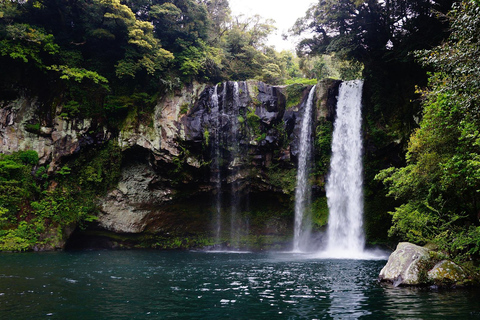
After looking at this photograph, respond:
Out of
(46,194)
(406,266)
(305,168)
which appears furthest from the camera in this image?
(305,168)

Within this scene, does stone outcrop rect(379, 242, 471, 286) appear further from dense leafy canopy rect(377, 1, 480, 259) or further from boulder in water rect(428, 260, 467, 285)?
dense leafy canopy rect(377, 1, 480, 259)

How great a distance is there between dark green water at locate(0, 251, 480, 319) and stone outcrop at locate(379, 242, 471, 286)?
44 cm

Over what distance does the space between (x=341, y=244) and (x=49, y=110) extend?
1904cm

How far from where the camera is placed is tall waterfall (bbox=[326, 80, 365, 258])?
1866cm

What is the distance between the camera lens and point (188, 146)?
67.1ft

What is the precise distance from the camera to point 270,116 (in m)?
20.8

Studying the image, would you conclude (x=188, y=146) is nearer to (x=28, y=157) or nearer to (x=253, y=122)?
(x=253, y=122)

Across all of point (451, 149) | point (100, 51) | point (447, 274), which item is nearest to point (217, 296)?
point (447, 274)

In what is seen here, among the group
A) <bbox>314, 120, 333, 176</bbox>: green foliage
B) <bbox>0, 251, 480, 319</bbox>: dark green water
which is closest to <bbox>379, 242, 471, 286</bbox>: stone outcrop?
<bbox>0, 251, 480, 319</bbox>: dark green water

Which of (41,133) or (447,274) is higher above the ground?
(41,133)

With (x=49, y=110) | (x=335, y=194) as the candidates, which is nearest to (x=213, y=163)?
(x=335, y=194)

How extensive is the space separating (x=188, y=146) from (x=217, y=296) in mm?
13714

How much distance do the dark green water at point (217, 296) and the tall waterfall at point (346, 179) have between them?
7.62 m

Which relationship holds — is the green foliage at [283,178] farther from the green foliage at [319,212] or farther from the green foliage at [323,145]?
the green foliage at [319,212]
